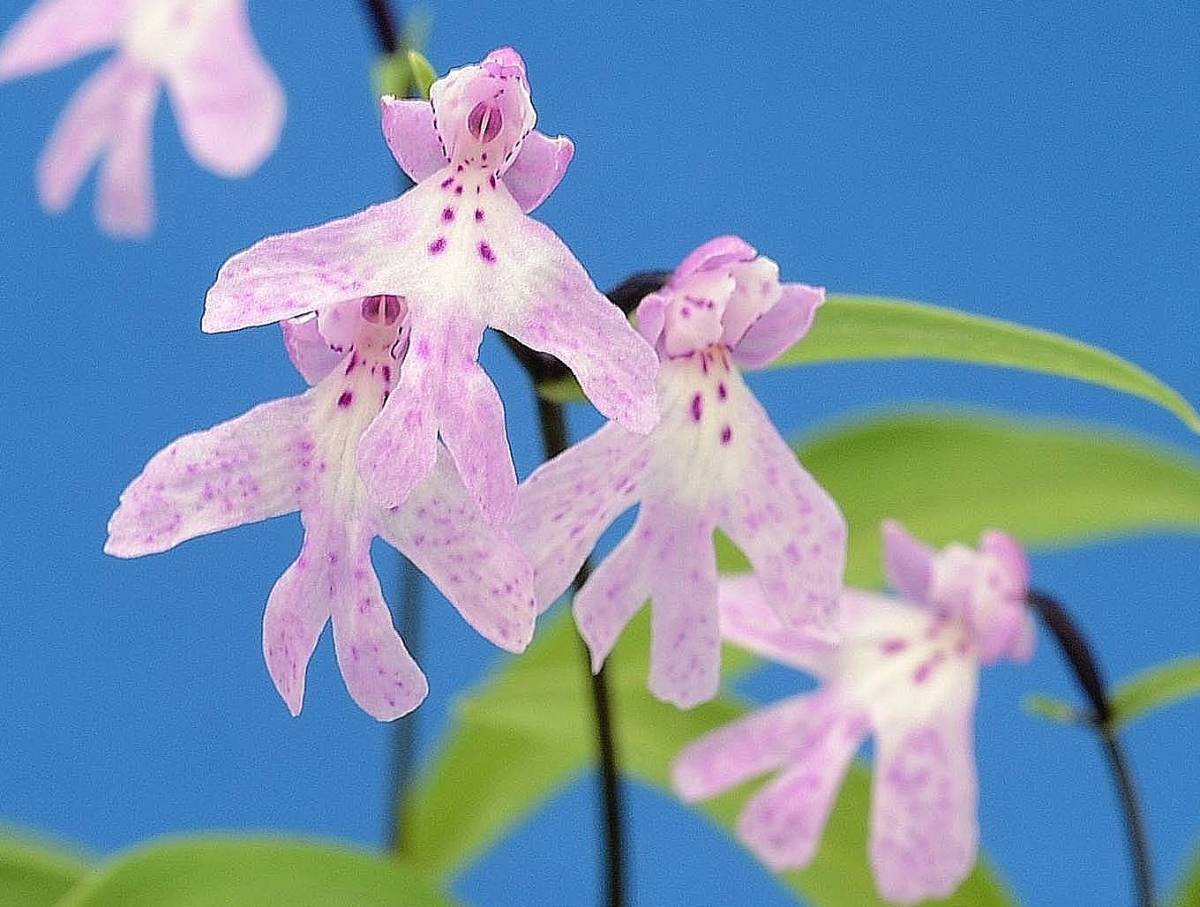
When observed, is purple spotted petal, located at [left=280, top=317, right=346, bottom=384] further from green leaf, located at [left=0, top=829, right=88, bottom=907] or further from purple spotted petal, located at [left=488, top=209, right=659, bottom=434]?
green leaf, located at [left=0, top=829, right=88, bottom=907]

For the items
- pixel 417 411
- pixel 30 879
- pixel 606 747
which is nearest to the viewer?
pixel 417 411

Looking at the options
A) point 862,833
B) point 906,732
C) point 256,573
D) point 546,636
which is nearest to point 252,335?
point 256,573

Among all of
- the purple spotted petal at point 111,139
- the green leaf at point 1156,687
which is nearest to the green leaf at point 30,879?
the purple spotted petal at point 111,139

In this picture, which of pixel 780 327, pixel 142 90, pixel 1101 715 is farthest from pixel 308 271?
pixel 142 90

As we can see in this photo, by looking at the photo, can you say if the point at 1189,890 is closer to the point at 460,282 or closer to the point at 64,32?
the point at 460,282

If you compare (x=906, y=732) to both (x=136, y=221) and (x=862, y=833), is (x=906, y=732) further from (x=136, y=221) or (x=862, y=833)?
(x=136, y=221)
